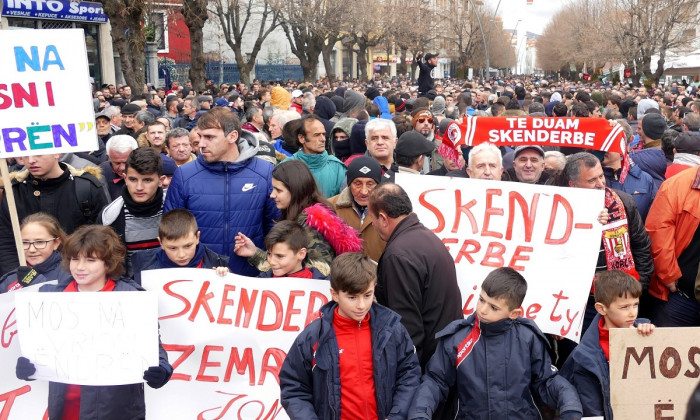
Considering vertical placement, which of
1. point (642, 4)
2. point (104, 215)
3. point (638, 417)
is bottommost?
point (638, 417)

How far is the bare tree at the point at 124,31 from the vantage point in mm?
21156

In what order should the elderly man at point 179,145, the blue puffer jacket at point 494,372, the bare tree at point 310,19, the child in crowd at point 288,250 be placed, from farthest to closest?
the bare tree at point 310,19
the elderly man at point 179,145
the child in crowd at point 288,250
the blue puffer jacket at point 494,372

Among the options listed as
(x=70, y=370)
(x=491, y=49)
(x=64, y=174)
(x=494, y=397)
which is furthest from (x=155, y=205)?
(x=491, y=49)

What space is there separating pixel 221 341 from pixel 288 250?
2.17ft

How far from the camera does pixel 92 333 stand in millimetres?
3797

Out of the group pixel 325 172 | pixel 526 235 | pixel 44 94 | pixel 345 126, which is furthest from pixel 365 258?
pixel 345 126

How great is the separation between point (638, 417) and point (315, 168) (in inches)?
127

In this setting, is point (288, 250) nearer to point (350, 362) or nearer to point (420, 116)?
point (350, 362)

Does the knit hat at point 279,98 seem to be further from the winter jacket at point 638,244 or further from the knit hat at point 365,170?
the winter jacket at point 638,244

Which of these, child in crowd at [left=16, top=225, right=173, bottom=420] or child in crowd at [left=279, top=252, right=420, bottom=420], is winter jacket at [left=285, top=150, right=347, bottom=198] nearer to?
child in crowd at [left=16, top=225, right=173, bottom=420]

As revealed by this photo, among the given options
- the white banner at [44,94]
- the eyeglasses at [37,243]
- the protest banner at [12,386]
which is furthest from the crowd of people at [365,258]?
the white banner at [44,94]

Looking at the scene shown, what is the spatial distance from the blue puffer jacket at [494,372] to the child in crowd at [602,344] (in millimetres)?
155

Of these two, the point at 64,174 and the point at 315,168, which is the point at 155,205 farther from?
the point at 315,168

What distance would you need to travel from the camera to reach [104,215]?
4719 mm
